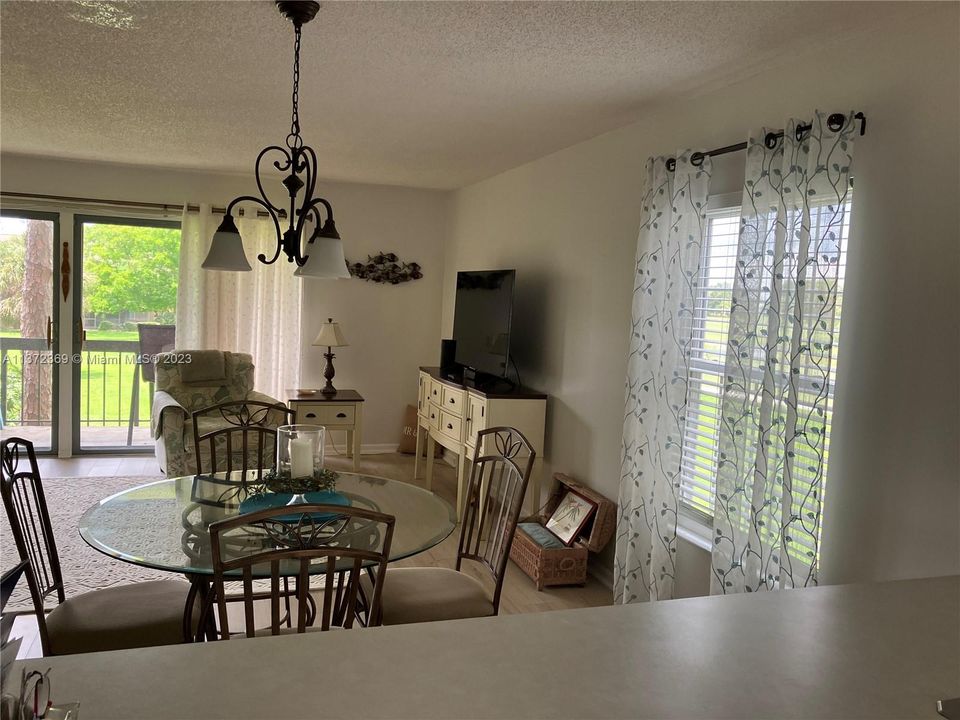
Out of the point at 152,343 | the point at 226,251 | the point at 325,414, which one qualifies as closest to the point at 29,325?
the point at 152,343

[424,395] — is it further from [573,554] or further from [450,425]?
[573,554]

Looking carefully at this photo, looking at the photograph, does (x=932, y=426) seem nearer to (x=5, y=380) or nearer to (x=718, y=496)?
(x=718, y=496)

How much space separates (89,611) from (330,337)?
3952 millimetres

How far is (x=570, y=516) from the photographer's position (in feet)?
13.2

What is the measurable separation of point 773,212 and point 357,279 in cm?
451

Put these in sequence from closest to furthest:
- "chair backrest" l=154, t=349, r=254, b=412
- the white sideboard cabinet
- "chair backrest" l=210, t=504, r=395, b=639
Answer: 1. "chair backrest" l=210, t=504, r=395, b=639
2. the white sideboard cabinet
3. "chair backrest" l=154, t=349, r=254, b=412

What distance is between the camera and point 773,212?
2682 mm

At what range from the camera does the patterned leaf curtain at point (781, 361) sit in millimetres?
2441

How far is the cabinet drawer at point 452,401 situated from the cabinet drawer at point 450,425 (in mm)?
35

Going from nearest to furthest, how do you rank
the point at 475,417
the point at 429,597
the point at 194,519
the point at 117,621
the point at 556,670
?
the point at 556,670
the point at 117,621
the point at 194,519
the point at 429,597
the point at 475,417

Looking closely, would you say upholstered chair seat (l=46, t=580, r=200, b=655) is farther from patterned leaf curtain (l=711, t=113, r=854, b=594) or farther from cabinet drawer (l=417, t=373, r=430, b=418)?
cabinet drawer (l=417, t=373, r=430, b=418)

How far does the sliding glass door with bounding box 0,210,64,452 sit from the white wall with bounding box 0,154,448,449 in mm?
1074

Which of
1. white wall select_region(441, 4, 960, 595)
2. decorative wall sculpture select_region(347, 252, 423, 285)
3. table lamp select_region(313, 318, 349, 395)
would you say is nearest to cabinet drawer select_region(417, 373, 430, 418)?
table lamp select_region(313, 318, 349, 395)

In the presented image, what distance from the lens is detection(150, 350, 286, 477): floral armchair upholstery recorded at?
5.09 m
